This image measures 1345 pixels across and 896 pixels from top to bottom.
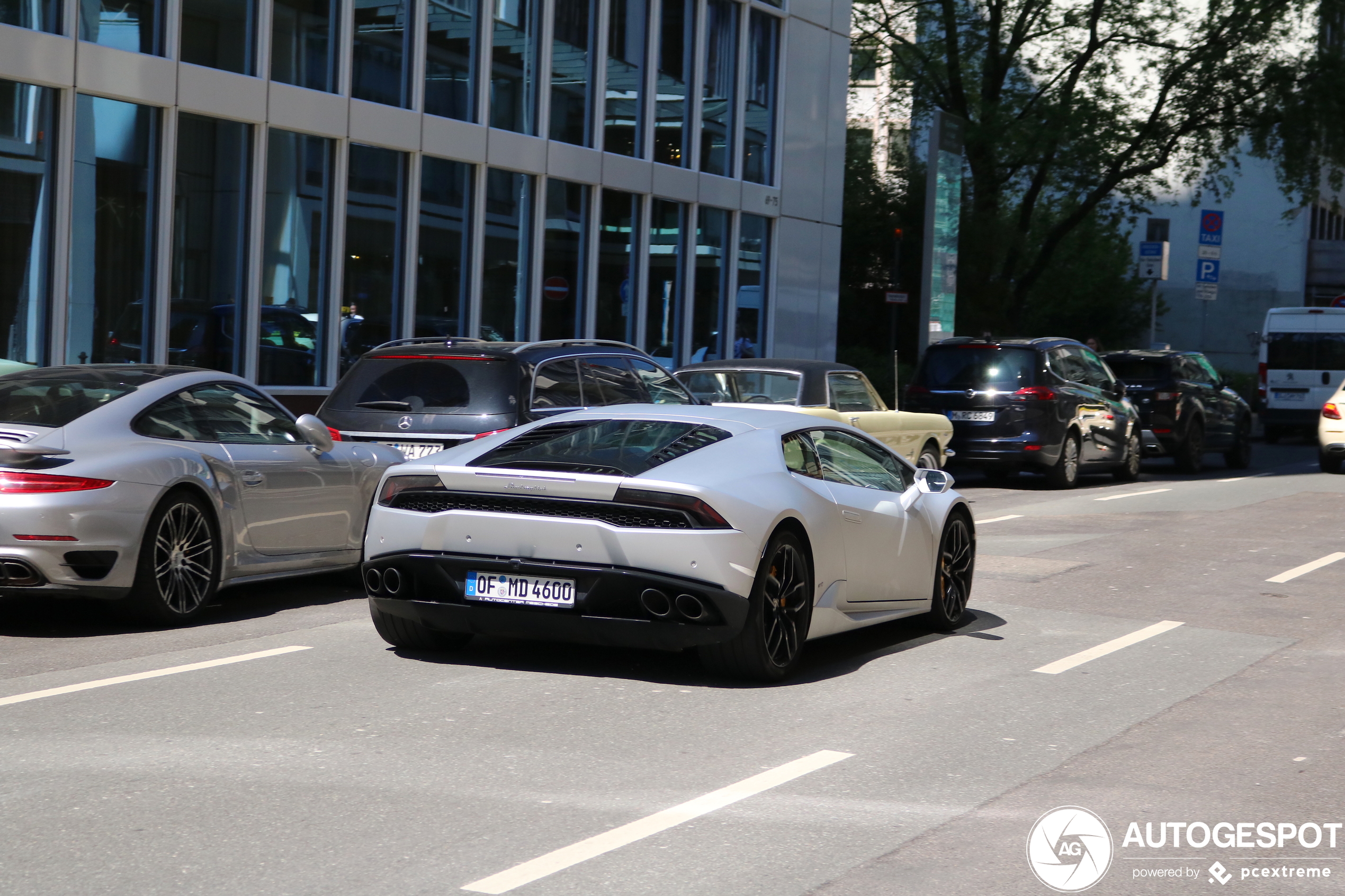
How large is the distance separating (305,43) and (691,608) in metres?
15.3

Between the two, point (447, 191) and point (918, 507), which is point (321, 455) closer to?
point (918, 507)

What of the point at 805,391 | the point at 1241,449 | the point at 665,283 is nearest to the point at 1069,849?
the point at 805,391

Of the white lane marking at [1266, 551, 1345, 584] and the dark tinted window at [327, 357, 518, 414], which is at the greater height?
the dark tinted window at [327, 357, 518, 414]

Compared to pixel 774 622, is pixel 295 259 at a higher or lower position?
higher

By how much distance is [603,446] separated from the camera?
7.66m

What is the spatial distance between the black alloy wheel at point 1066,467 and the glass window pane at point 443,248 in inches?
323

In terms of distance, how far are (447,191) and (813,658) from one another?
1563 cm

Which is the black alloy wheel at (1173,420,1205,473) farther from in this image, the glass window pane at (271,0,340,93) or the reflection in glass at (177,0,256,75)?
the reflection in glass at (177,0,256,75)

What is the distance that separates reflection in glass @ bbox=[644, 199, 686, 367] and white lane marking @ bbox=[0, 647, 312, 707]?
62.6ft

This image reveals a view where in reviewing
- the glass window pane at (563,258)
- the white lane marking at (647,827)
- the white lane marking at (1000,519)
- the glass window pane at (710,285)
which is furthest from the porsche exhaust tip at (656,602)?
the glass window pane at (710,285)

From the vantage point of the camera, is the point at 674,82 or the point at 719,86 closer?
the point at 674,82

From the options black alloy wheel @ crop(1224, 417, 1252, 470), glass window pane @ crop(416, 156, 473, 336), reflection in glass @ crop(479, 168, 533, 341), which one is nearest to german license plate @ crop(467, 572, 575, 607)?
glass window pane @ crop(416, 156, 473, 336)

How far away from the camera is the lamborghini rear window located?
7371 mm

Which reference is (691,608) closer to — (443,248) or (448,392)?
(448,392)
